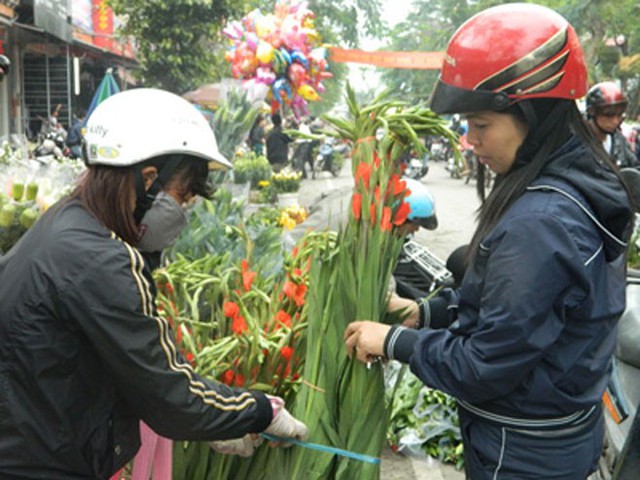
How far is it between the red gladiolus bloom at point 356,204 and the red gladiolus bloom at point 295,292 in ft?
1.56


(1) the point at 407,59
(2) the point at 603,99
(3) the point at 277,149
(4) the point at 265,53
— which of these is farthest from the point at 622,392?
(3) the point at 277,149

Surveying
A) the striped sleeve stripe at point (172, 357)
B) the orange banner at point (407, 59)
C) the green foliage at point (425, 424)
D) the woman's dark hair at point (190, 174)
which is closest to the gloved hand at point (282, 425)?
the striped sleeve stripe at point (172, 357)

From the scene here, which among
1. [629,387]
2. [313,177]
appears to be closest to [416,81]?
[313,177]

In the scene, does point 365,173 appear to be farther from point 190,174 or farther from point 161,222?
point 161,222

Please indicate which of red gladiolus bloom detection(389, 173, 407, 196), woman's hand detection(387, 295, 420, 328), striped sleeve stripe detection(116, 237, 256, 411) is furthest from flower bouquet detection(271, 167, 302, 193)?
striped sleeve stripe detection(116, 237, 256, 411)

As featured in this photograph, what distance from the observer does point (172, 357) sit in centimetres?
→ 175

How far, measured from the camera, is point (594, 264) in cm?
166

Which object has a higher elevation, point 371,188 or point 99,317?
point 371,188

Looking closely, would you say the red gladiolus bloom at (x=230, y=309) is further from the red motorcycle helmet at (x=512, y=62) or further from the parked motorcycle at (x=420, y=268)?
the parked motorcycle at (x=420, y=268)

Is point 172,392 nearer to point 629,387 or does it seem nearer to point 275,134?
point 629,387

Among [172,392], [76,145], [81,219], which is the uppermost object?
[81,219]

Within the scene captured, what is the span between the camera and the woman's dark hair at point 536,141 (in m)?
1.72

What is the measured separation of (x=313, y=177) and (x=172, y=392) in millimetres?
20549

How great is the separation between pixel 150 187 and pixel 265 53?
5.09 metres
